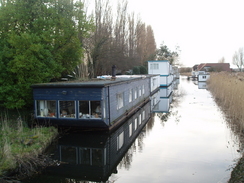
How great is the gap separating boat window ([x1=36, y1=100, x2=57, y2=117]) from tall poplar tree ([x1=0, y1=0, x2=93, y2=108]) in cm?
95

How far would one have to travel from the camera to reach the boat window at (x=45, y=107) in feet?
35.7

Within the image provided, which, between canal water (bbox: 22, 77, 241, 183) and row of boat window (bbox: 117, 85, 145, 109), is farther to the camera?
row of boat window (bbox: 117, 85, 145, 109)

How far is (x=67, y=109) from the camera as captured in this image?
35.4ft

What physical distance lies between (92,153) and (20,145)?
2.33m

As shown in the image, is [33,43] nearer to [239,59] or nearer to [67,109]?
[67,109]

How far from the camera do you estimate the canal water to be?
6.96m

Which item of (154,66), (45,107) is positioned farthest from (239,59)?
(45,107)

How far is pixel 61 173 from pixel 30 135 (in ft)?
8.62

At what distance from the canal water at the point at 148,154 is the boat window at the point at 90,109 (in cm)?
84

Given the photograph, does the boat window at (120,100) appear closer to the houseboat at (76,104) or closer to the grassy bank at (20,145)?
the houseboat at (76,104)

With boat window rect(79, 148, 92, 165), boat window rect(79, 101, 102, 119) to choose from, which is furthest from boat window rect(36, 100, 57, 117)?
boat window rect(79, 148, 92, 165)

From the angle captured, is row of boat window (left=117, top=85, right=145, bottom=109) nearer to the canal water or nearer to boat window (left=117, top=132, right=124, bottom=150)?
the canal water

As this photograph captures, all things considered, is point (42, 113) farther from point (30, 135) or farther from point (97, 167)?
point (97, 167)

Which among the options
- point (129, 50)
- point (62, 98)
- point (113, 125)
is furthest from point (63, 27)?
point (129, 50)
